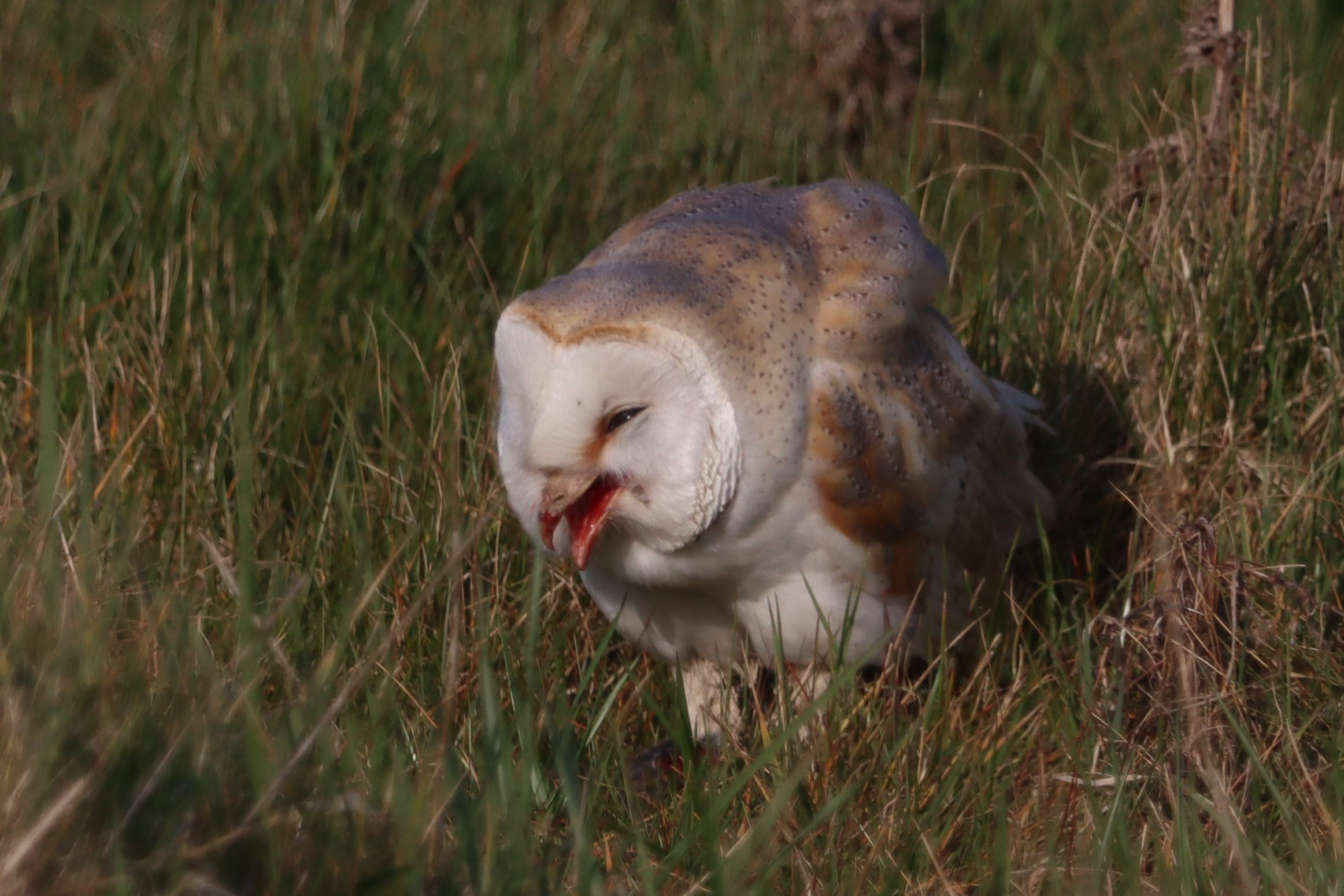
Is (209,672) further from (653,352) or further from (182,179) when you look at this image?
(182,179)

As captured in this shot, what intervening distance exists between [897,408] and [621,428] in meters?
0.46

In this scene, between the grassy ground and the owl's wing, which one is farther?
the owl's wing

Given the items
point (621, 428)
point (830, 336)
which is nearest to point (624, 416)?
point (621, 428)

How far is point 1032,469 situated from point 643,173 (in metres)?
1.33

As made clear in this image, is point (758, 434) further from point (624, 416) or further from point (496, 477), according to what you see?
point (496, 477)

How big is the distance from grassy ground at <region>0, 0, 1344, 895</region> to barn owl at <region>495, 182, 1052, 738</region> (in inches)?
5.6

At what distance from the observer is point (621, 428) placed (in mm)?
2189

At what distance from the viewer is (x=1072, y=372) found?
3252mm

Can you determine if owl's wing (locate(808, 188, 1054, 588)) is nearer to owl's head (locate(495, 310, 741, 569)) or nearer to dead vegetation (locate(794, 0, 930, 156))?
owl's head (locate(495, 310, 741, 569))

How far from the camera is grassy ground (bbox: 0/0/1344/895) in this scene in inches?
61.0

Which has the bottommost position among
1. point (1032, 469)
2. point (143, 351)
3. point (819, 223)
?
point (1032, 469)

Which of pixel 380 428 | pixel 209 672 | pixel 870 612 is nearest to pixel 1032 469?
pixel 870 612

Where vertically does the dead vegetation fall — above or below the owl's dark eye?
below

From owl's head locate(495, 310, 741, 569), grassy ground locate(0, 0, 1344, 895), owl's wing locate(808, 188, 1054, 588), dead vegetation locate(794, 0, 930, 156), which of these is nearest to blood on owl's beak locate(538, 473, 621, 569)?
owl's head locate(495, 310, 741, 569)
